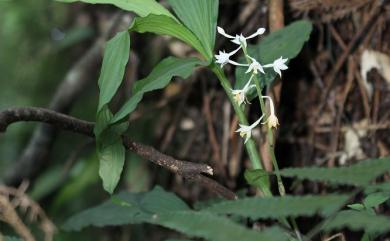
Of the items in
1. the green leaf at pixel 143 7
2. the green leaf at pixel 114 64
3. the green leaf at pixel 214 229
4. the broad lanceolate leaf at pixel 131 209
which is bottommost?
the broad lanceolate leaf at pixel 131 209

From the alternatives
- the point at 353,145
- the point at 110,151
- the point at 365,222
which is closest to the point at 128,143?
the point at 110,151

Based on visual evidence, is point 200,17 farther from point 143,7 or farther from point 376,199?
point 376,199

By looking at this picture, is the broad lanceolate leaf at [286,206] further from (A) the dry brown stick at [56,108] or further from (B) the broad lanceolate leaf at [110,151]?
(A) the dry brown stick at [56,108]

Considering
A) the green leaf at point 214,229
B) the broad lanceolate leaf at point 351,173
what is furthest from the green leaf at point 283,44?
the green leaf at point 214,229

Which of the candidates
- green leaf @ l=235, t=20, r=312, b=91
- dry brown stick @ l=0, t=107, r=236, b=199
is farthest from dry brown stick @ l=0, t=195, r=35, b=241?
green leaf @ l=235, t=20, r=312, b=91

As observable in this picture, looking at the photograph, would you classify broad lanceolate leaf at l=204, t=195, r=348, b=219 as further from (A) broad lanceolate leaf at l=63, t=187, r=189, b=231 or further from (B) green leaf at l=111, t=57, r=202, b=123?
(A) broad lanceolate leaf at l=63, t=187, r=189, b=231

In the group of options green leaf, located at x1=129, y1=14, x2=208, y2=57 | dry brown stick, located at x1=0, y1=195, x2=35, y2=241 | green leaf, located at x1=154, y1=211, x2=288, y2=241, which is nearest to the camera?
green leaf, located at x1=154, y1=211, x2=288, y2=241
